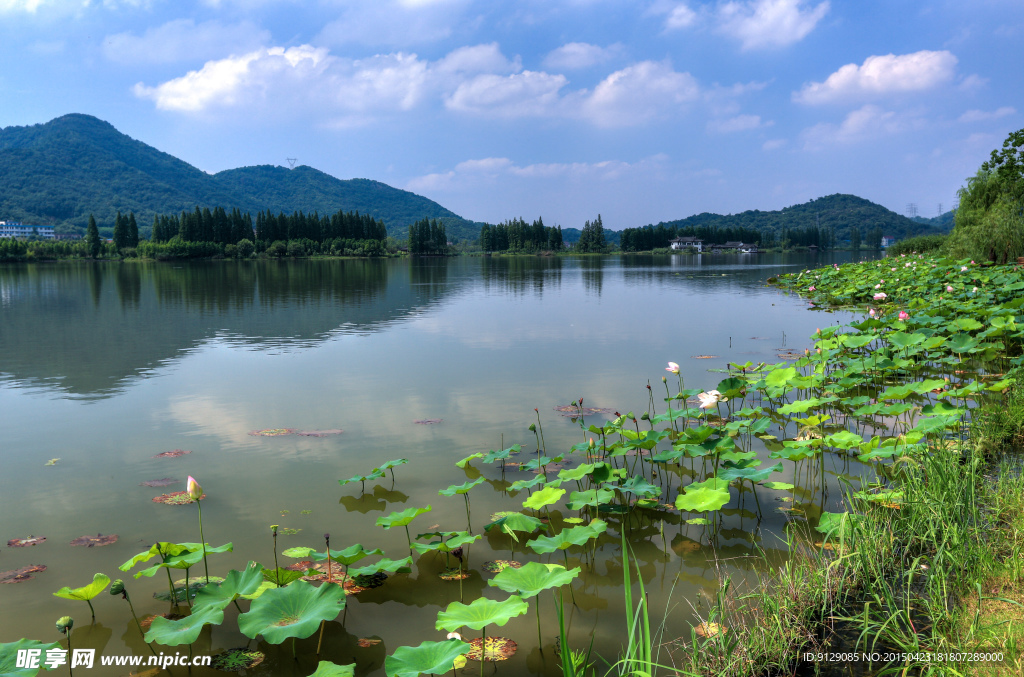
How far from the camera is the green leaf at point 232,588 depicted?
10.1 feet

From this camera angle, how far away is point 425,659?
2.58 meters

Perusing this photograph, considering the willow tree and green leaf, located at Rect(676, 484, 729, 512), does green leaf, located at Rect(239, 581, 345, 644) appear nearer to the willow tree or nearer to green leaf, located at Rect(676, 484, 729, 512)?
green leaf, located at Rect(676, 484, 729, 512)

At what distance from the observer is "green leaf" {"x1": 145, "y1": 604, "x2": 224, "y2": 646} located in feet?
9.11

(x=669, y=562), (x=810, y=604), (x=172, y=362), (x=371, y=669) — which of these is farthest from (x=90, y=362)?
(x=810, y=604)

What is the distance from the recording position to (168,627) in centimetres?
294

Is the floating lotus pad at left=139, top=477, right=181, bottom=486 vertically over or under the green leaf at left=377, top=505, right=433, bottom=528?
under

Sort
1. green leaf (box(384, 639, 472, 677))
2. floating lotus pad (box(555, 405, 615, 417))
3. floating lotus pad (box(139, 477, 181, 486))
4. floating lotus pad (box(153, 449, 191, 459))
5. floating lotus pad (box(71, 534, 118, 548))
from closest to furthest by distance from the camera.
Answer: green leaf (box(384, 639, 472, 677)) < floating lotus pad (box(71, 534, 118, 548)) < floating lotus pad (box(139, 477, 181, 486)) < floating lotus pad (box(153, 449, 191, 459)) < floating lotus pad (box(555, 405, 615, 417))

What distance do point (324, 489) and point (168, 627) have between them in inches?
101

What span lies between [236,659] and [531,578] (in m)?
1.72

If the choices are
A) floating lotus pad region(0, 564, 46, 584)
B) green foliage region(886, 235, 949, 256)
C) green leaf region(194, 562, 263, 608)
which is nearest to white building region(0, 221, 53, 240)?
green foliage region(886, 235, 949, 256)

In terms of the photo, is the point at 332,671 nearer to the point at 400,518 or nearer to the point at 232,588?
the point at 232,588

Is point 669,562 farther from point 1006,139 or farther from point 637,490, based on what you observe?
point 1006,139

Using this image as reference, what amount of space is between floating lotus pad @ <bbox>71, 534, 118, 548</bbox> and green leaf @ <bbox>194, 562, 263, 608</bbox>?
77.5 inches

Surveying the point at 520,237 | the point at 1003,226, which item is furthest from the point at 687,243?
the point at 1003,226
